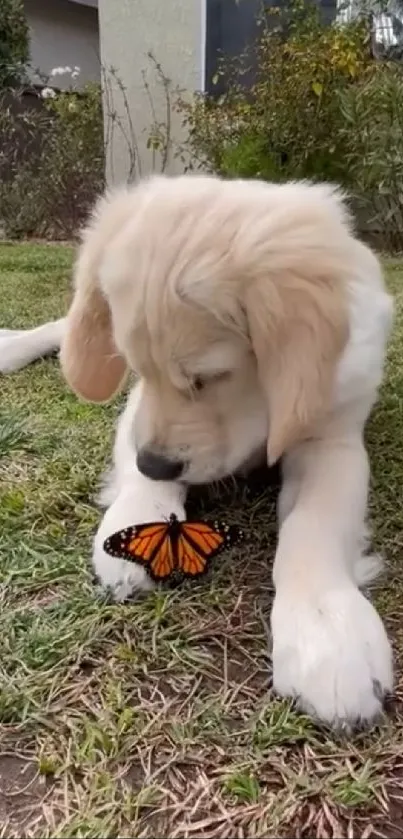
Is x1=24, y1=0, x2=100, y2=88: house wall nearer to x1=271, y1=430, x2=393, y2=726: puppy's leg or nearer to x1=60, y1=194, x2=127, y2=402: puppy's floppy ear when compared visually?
x1=60, y1=194, x2=127, y2=402: puppy's floppy ear

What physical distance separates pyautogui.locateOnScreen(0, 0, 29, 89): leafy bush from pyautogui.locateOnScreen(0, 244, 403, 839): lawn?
9.19 m

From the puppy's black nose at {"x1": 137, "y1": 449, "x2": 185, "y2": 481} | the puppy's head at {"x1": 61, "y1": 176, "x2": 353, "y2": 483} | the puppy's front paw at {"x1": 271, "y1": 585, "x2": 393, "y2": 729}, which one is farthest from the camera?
the puppy's black nose at {"x1": 137, "y1": 449, "x2": 185, "y2": 481}

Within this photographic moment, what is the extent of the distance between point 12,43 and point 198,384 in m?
9.74

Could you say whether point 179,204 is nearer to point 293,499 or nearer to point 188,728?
point 293,499

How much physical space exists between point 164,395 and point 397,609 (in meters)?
0.56

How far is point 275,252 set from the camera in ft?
5.25

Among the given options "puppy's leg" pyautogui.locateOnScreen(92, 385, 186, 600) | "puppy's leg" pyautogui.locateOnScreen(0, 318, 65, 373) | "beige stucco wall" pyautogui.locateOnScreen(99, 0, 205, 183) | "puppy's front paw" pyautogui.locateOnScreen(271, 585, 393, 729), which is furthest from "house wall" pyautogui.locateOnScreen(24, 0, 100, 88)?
"puppy's front paw" pyautogui.locateOnScreen(271, 585, 393, 729)

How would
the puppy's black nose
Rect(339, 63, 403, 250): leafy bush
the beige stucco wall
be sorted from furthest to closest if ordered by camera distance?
the beige stucco wall
Rect(339, 63, 403, 250): leafy bush
the puppy's black nose

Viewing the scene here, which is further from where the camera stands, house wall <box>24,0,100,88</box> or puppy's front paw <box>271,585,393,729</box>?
house wall <box>24,0,100,88</box>

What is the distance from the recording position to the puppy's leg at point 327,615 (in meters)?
1.20

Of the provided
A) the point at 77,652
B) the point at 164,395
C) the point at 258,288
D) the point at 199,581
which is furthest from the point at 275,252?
the point at 77,652

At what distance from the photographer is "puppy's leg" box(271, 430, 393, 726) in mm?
1200

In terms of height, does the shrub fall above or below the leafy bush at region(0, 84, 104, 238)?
above

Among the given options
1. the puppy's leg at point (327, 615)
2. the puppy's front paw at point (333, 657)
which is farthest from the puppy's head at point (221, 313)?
the puppy's front paw at point (333, 657)
